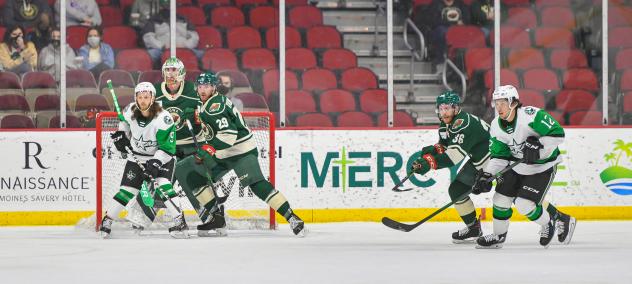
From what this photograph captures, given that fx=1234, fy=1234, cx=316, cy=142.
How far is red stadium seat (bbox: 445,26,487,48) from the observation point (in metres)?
9.66

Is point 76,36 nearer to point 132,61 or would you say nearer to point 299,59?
point 132,61

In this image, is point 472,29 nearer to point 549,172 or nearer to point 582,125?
point 582,125

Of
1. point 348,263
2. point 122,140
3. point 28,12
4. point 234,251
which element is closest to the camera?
point 348,263

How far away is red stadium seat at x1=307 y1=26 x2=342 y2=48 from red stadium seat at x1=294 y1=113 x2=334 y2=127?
566mm

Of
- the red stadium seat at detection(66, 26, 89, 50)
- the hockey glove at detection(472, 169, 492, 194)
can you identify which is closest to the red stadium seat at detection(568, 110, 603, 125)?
the hockey glove at detection(472, 169, 492, 194)

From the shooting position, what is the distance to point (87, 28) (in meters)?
9.24

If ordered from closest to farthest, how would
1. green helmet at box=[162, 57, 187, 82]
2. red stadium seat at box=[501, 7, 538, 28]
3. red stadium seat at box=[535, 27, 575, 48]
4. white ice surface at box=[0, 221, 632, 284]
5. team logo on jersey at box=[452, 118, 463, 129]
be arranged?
white ice surface at box=[0, 221, 632, 284]
team logo on jersey at box=[452, 118, 463, 129]
green helmet at box=[162, 57, 187, 82]
red stadium seat at box=[501, 7, 538, 28]
red stadium seat at box=[535, 27, 575, 48]

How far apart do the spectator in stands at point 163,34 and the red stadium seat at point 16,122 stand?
1.02 metres

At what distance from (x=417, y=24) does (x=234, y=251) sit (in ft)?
11.7

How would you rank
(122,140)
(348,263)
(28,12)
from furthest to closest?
(28,12) → (122,140) → (348,263)

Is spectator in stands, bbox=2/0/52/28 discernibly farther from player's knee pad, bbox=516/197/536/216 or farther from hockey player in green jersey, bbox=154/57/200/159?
player's knee pad, bbox=516/197/536/216

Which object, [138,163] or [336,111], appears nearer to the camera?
[138,163]

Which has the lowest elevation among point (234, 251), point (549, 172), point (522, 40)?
point (234, 251)

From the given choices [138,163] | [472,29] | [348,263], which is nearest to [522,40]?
[472,29]
